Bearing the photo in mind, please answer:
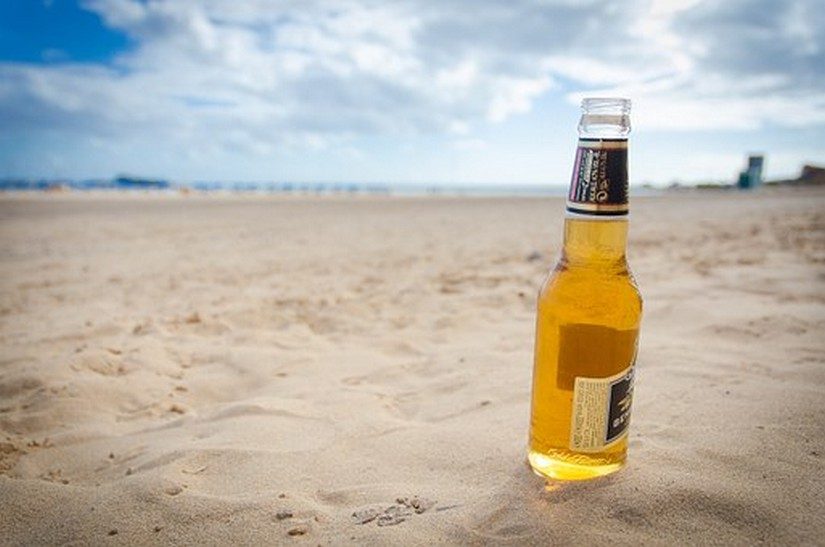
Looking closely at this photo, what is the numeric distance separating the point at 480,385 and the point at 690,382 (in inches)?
34.1

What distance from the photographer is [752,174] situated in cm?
3925

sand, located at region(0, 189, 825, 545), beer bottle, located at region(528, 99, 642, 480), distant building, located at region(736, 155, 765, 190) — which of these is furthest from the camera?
distant building, located at region(736, 155, 765, 190)

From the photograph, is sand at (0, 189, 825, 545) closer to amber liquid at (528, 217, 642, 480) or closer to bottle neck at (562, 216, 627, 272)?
amber liquid at (528, 217, 642, 480)

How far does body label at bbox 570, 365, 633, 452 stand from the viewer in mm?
1365

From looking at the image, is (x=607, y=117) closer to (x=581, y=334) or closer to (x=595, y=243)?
(x=595, y=243)

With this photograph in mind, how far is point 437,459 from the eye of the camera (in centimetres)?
163

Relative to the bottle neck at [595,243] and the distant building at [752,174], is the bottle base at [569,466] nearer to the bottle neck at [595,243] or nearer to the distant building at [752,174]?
the bottle neck at [595,243]

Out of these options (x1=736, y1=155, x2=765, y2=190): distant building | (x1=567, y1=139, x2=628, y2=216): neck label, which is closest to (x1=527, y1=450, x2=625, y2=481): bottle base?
(x1=567, y1=139, x2=628, y2=216): neck label

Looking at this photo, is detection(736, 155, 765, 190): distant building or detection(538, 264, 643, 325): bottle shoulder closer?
detection(538, 264, 643, 325): bottle shoulder

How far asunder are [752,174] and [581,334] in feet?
153

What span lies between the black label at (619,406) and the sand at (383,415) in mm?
121

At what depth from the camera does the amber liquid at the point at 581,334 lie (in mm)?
1397

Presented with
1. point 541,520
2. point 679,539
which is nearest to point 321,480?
point 541,520

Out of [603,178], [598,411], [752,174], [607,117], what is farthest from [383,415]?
[752,174]
